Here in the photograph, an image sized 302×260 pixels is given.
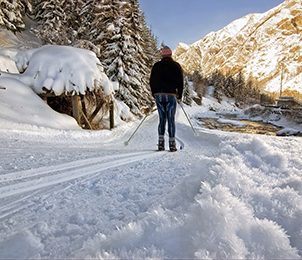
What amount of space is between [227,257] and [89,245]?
0.87m

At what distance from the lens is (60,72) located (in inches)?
511

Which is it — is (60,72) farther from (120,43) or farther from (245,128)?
(245,128)

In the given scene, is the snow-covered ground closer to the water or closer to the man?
the man

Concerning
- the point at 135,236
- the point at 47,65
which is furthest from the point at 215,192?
the point at 47,65

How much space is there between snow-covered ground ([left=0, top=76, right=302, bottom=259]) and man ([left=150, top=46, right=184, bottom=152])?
2079 mm

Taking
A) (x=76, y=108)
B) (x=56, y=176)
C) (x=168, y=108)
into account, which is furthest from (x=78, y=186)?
(x=76, y=108)

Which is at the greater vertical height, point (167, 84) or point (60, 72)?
point (60, 72)

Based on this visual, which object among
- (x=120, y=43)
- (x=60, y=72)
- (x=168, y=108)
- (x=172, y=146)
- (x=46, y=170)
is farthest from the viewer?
(x=120, y=43)

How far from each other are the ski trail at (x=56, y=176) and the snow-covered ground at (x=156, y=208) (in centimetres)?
1

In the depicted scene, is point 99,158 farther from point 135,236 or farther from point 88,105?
point 88,105

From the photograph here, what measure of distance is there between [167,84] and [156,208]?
4.91 m

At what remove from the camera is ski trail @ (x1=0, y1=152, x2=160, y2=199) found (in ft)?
12.3

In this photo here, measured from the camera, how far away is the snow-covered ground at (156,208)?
6.20 ft

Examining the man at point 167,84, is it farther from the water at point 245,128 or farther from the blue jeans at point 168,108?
the water at point 245,128
